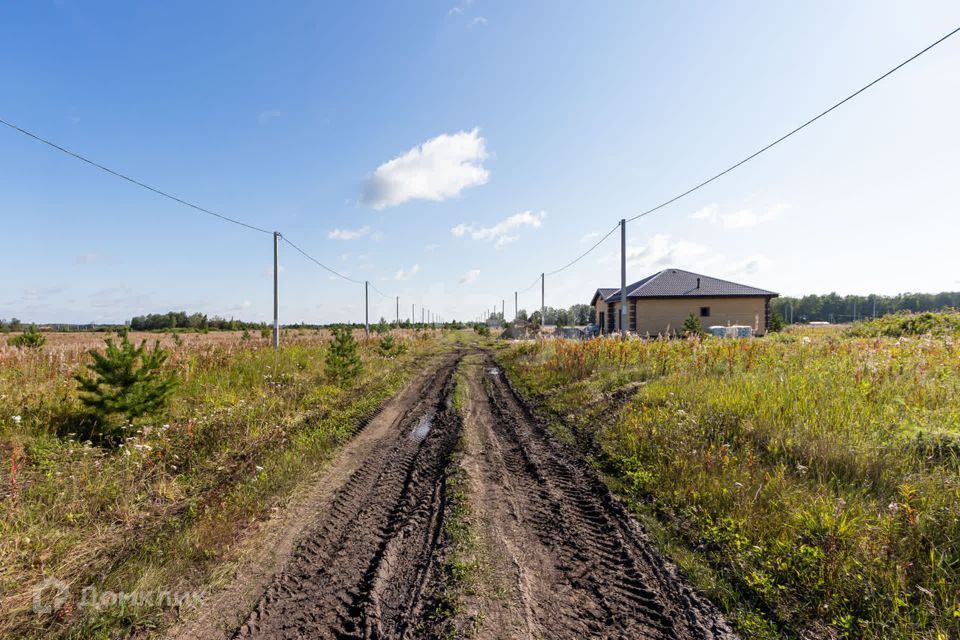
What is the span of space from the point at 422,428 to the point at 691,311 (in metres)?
24.3

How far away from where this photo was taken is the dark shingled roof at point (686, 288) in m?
24.7

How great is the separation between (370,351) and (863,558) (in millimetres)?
16998

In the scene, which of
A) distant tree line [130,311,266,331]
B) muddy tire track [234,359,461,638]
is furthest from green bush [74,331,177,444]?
distant tree line [130,311,266,331]

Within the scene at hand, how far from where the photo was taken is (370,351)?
689 inches

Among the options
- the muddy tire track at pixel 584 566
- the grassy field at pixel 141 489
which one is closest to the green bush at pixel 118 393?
the grassy field at pixel 141 489

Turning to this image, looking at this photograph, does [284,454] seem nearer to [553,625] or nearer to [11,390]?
[553,625]

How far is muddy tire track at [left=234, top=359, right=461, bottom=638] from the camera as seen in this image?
2180 mm

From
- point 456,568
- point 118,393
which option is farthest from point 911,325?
point 118,393

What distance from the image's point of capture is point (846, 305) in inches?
4087

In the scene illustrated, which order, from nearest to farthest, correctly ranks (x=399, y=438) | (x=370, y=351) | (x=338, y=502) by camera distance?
(x=338, y=502) < (x=399, y=438) < (x=370, y=351)

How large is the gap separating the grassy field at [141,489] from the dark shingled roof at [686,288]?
22808 mm

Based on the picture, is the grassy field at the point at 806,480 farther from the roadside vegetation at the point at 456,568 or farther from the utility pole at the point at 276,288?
the utility pole at the point at 276,288

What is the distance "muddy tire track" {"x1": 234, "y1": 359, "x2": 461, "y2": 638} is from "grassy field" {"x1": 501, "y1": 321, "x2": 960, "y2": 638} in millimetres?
2062

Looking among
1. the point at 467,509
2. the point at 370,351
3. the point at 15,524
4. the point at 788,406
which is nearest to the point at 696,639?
the point at 467,509
